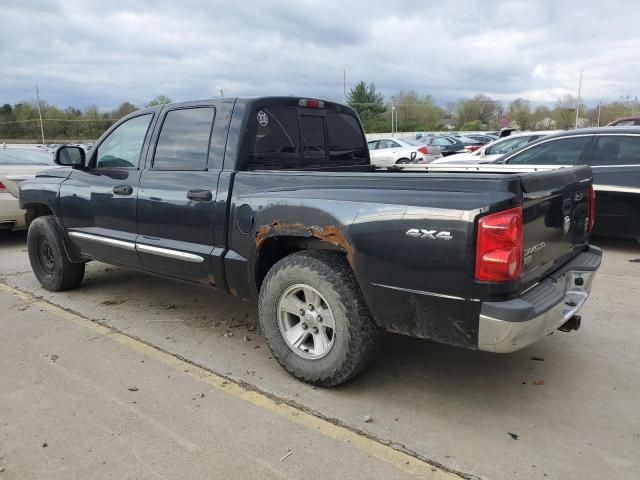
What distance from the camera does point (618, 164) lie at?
265 inches

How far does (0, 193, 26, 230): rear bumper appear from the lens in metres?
7.67

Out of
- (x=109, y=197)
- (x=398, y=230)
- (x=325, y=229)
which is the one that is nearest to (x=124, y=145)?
(x=109, y=197)

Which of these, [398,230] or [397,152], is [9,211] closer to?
[398,230]

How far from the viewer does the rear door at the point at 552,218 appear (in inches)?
106

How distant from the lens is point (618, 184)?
6.64 meters

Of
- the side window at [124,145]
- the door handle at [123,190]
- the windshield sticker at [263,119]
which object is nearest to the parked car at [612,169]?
the windshield sticker at [263,119]

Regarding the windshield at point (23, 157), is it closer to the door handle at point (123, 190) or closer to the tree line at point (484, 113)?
the door handle at point (123, 190)

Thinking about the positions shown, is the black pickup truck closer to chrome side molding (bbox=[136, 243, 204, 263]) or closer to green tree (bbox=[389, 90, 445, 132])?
chrome side molding (bbox=[136, 243, 204, 263])

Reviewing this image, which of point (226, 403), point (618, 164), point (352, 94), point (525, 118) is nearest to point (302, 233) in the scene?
point (226, 403)

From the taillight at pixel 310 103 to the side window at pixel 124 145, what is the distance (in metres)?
1.34

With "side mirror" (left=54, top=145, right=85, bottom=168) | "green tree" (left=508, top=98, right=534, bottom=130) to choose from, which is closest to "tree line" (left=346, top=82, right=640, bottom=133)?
"green tree" (left=508, top=98, right=534, bottom=130)

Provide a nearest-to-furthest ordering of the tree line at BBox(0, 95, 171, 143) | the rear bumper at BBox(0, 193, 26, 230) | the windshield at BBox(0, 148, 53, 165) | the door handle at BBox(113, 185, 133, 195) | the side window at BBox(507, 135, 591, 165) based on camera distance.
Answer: the door handle at BBox(113, 185, 133, 195), the side window at BBox(507, 135, 591, 165), the rear bumper at BBox(0, 193, 26, 230), the windshield at BBox(0, 148, 53, 165), the tree line at BBox(0, 95, 171, 143)

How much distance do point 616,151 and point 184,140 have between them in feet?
19.0

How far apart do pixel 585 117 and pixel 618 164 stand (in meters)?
90.0
